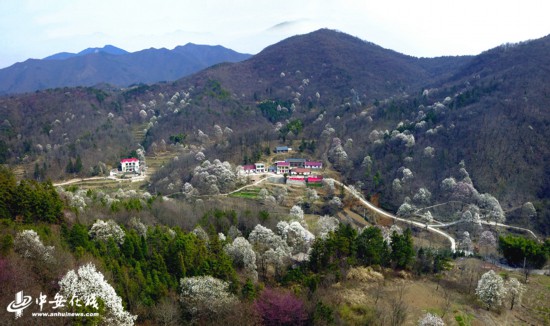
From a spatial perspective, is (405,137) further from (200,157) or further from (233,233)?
(233,233)

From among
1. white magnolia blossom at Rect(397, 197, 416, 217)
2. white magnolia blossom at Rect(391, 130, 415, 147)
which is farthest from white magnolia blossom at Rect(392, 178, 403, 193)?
white magnolia blossom at Rect(391, 130, 415, 147)

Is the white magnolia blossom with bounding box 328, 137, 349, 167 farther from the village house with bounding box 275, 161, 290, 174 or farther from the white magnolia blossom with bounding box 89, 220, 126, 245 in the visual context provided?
the white magnolia blossom with bounding box 89, 220, 126, 245

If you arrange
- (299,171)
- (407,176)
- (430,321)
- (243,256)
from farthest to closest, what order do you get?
(299,171), (407,176), (243,256), (430,321)

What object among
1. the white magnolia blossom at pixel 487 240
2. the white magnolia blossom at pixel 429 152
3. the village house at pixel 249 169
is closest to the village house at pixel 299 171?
the village house at pixel 249 169

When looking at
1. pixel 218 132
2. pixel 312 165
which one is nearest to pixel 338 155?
pixel 312 165

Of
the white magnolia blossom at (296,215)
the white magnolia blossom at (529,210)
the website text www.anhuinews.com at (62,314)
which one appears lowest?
the white magnolia blossom at (529,210)

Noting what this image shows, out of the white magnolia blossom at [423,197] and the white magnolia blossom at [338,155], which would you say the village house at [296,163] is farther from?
the white magnolia blossom at [423,197]

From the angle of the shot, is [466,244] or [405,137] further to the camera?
[405,137]
